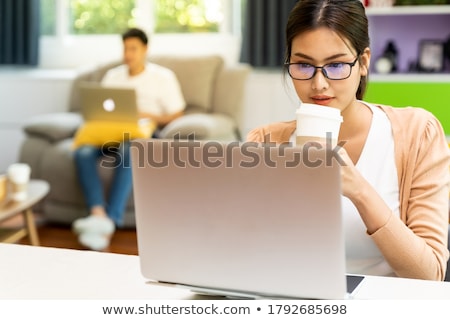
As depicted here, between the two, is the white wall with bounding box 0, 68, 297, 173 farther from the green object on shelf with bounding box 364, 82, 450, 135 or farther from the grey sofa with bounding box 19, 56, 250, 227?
the green object on shelf with bounding box 364, 82, 450, 135

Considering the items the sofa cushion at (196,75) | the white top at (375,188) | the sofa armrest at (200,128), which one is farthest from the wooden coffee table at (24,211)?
the white top at (375,188)

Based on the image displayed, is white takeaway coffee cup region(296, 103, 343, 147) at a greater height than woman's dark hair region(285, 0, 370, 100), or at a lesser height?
lesser

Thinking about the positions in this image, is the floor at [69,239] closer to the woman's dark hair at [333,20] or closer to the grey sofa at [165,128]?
the grey sofa at [165,128]

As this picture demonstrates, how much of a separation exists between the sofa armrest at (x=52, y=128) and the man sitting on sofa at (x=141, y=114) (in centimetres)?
24

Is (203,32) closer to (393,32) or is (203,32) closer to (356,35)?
(393,32)

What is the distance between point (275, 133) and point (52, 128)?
2.94 m

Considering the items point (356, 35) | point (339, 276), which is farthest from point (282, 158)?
point (356, 35)

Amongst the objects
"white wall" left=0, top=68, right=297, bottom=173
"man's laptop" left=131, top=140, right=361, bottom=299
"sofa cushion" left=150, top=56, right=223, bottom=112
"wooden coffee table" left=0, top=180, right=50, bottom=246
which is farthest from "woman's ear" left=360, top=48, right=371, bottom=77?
"white wall" left=0, top=68, right=297, bottom=173

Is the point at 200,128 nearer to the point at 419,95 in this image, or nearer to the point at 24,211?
the point at 24,211

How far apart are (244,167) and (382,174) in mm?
607

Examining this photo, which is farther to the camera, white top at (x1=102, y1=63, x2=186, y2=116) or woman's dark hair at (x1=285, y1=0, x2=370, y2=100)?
white top at (x1=102, y1=63, x2=186, y2=116)

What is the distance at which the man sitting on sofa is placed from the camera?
159 inches

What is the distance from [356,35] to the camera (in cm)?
153

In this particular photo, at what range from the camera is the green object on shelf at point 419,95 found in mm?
4043
